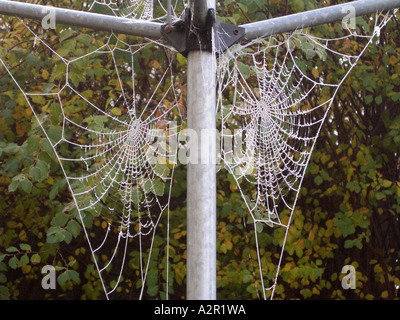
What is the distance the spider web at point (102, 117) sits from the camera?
5.27ft

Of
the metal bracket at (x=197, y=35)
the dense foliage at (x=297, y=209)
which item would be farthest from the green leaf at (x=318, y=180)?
the metal bracket at (x=197, y=35)

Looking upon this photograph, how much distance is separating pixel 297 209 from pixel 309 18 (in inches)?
55.4

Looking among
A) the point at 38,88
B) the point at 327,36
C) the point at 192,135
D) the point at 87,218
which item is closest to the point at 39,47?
the point at 38,88

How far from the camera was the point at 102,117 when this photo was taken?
1724mm

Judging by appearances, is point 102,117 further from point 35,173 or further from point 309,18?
point 309,18

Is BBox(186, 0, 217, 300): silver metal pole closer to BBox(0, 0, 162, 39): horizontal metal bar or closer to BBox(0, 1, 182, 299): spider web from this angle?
BBox(0, 0, 162, 39): horizontal metal bar

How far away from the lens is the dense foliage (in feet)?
6.88

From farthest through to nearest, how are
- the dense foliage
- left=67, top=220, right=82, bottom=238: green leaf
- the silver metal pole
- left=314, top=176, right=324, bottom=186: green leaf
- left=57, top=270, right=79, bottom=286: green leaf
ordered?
left=314, top=176, right=324, bottom=186: green leaf
the dense foliage
left=57, top=270, right=79, bottom=286: green leaf
left=67, top=220, right=82, bottom=238: green leaf
the silver metal pole

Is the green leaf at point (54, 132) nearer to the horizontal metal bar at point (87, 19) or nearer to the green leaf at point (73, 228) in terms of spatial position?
the green leaf at point (73, 228)

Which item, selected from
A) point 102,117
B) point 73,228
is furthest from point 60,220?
point 102,117

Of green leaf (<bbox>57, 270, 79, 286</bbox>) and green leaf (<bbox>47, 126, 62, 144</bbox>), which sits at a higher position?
green leaf (<bbox>47, 126, 62, 144</bbox>)

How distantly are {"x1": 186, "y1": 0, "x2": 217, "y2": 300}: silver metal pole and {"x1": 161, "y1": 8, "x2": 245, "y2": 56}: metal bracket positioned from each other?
0.09 ft

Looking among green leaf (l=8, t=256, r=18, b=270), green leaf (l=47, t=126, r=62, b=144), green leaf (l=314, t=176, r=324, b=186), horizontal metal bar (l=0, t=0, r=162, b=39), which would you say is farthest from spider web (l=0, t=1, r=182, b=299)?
green leaf (l=314, t=176, r=324, b=186)

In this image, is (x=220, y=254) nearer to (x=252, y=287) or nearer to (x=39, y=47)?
(x=252, y=287)
